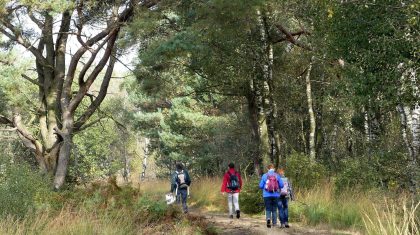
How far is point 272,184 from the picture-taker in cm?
1152

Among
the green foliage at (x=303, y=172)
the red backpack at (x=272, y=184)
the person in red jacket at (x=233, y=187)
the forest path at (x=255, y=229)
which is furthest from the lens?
the green foliage at (x=303, y=172)

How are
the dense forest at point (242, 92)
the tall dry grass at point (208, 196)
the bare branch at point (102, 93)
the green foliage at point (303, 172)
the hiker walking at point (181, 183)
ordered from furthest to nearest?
the tall dry grass at point (208, 196) < the bare branch at point (102, 93) < the green foliage at point (303, 172) < the hiker walking at point (181, 183) < the dense forest at point (242, 92)

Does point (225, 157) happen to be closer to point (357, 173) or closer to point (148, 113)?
point (148, 113)

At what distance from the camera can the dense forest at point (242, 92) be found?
9328mm

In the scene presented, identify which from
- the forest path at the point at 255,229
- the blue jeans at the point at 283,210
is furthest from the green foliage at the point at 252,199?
the blue jeans at the point at 283,210

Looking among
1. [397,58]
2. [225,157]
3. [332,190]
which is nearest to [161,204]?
[332,190]

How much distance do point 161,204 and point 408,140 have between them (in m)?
6.01

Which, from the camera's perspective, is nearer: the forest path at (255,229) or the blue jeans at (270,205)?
the forest path at (255,229)

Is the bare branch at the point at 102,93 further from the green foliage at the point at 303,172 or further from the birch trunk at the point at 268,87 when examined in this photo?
the green foliage at the point at 303,172

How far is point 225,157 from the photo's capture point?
102 ft

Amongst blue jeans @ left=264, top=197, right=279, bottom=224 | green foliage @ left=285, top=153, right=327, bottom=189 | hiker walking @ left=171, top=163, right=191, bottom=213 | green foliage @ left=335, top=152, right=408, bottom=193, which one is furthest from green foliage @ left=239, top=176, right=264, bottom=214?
blue jeans @ left=264, top=197, right=279, bottom=224

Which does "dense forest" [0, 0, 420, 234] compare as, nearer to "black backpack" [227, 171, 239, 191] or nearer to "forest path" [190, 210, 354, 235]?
"forest path" [190, 210, 354, 235]

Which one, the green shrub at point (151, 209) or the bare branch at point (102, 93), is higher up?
the bare branch at point (102, 93)

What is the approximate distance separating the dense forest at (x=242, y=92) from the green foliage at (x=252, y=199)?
0.17ft
